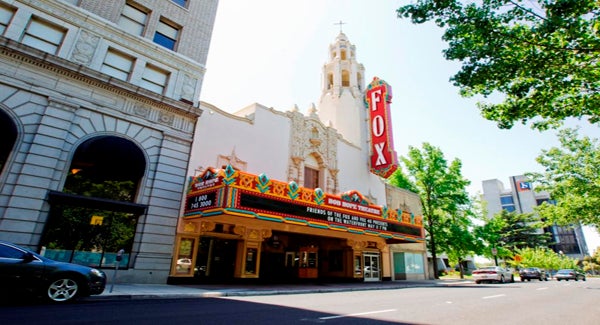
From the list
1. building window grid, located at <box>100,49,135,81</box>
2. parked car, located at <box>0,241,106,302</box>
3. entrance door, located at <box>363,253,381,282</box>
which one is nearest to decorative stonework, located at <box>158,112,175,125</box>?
building window grid, located at <box>100,49,135,81</box>

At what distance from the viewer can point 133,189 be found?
14484 millimetres

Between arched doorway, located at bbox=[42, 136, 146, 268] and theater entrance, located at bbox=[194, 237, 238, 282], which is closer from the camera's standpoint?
arched doorway, located at bbox=[42, 136, 146, 268]

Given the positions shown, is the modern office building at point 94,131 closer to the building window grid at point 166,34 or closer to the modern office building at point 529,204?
the building window grid at point 166,34

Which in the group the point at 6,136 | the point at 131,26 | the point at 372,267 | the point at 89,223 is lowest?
the point at 372,267

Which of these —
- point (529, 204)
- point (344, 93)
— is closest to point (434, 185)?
point (344, 93)

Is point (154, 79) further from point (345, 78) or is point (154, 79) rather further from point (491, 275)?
point (491, 275)

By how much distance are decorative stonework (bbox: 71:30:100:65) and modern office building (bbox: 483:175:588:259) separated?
9939cm

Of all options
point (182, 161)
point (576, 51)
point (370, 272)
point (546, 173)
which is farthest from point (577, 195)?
point (182, 161)

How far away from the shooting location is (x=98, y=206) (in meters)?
13.1

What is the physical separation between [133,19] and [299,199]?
43.6 feet

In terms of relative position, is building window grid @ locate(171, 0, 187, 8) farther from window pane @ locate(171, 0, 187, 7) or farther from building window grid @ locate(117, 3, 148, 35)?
building window grid @ locate(117, 3, 148, 35)

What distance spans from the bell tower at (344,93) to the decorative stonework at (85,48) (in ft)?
60.1

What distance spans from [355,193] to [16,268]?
15989 millimetres

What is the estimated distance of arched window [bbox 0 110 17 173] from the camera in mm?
11616
